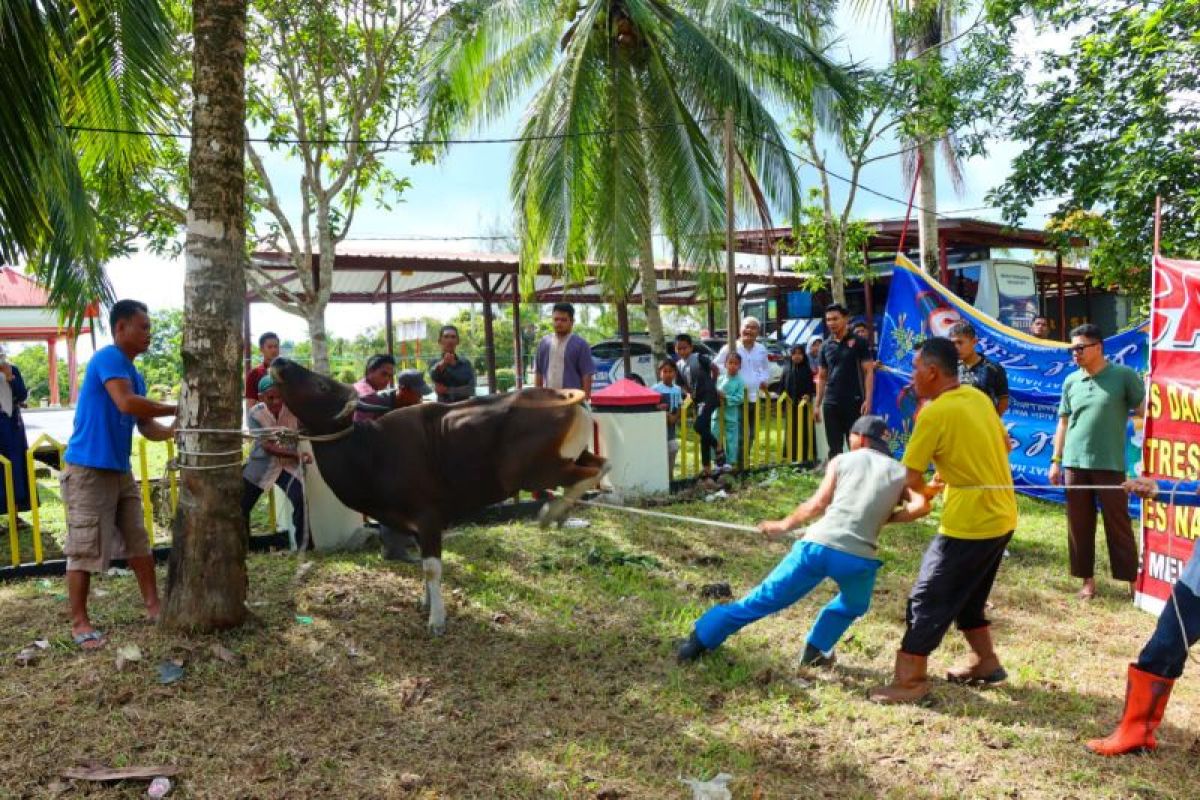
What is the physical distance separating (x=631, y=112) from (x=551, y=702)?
9.35 m

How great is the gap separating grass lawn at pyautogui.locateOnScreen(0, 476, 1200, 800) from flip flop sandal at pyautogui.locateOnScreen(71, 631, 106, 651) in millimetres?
62

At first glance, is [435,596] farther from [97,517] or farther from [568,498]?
[97,517]

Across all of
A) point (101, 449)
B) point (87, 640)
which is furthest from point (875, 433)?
point (87, 640)

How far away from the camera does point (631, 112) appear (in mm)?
11875

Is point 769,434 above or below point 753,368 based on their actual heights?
below

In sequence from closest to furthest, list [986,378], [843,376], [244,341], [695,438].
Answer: [986,378]
[244,341]
[843,376]
[695,438]

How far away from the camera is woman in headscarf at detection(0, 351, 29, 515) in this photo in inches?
295

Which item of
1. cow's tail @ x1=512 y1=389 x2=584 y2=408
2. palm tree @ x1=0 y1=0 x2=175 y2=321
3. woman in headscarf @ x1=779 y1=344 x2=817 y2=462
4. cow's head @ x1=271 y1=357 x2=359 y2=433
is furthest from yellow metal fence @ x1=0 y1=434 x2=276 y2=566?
woman in headscarf @ x1=779 y1=344 x2=817 y2=462

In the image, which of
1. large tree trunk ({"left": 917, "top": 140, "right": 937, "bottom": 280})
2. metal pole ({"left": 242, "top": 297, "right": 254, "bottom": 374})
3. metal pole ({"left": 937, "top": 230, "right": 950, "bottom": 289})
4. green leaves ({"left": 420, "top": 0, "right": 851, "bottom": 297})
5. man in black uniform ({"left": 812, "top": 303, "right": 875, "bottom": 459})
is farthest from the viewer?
metal pole ({"left": 937, "top": 230, "right": 950, "bottom": 289})

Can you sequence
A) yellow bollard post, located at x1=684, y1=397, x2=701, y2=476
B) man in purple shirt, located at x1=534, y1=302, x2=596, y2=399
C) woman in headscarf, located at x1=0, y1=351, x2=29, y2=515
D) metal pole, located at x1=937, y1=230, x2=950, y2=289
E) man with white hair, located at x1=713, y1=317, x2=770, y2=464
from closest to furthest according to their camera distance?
woman in headscarf, located at x1=0, y1=351, x2=29, y2=515 → man in purple shirt, located at x1=534, y1=302, x2=596, y2=399 → yellow bollard post, located at x1=684, y1=397, x2=701, y2=476 → man with white hair, located at x1=713, y1=317, x2=770, y2=464 → metal pole, located at x1=937, y1=230, x2=950, y2=289

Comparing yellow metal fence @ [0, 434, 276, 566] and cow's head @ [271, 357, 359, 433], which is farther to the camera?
yellow metal fence @ [0, 434, 276, 566]

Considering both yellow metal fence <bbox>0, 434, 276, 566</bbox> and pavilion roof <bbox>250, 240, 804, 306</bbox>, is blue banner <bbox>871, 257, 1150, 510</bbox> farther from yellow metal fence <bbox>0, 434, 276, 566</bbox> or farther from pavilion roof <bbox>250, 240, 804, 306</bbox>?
yellow metal fence <bbox>0, 434, 276, 566</bbox>

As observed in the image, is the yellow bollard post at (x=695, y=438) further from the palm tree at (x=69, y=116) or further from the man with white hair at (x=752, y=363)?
the palm tree at (x=69, y=116)

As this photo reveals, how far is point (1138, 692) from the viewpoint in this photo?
366cm
